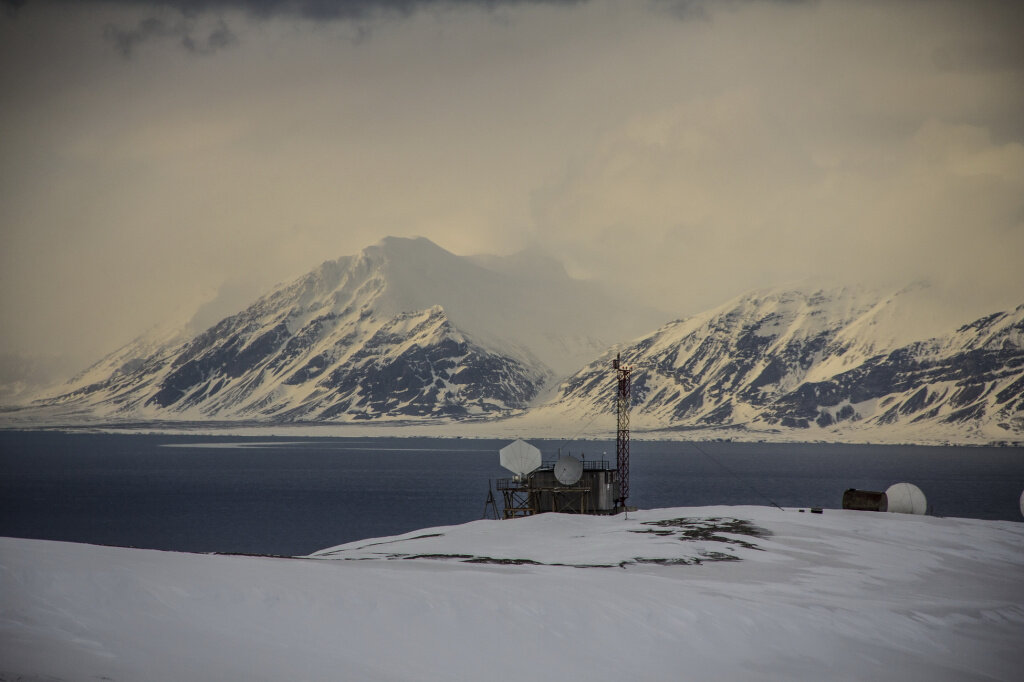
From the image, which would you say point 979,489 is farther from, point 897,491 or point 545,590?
point 545,590

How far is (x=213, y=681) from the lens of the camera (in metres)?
26.2

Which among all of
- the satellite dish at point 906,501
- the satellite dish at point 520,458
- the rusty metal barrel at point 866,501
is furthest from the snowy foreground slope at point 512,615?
the satellite dish at point 520,458

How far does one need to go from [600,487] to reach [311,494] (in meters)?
88.9

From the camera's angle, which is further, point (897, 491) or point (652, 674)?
point (897, 491)

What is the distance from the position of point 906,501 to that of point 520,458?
32.2 m

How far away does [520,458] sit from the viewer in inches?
3671

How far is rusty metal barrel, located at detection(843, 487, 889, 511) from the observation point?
7400 centimetres

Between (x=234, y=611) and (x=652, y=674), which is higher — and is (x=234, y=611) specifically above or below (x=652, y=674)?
above

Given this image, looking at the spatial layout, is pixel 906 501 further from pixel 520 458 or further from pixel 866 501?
pixel 520 458

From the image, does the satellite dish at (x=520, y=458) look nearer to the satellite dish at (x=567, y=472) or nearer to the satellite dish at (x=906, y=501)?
the satellite dish at (x=567, y=472)

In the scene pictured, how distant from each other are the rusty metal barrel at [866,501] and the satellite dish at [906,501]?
0.80m

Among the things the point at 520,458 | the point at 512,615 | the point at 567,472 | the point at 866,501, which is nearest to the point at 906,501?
the point at 866,501

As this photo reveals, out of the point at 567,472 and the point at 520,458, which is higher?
the point at 520,458

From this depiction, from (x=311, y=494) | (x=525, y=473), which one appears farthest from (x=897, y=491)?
(x=311, y=494)
